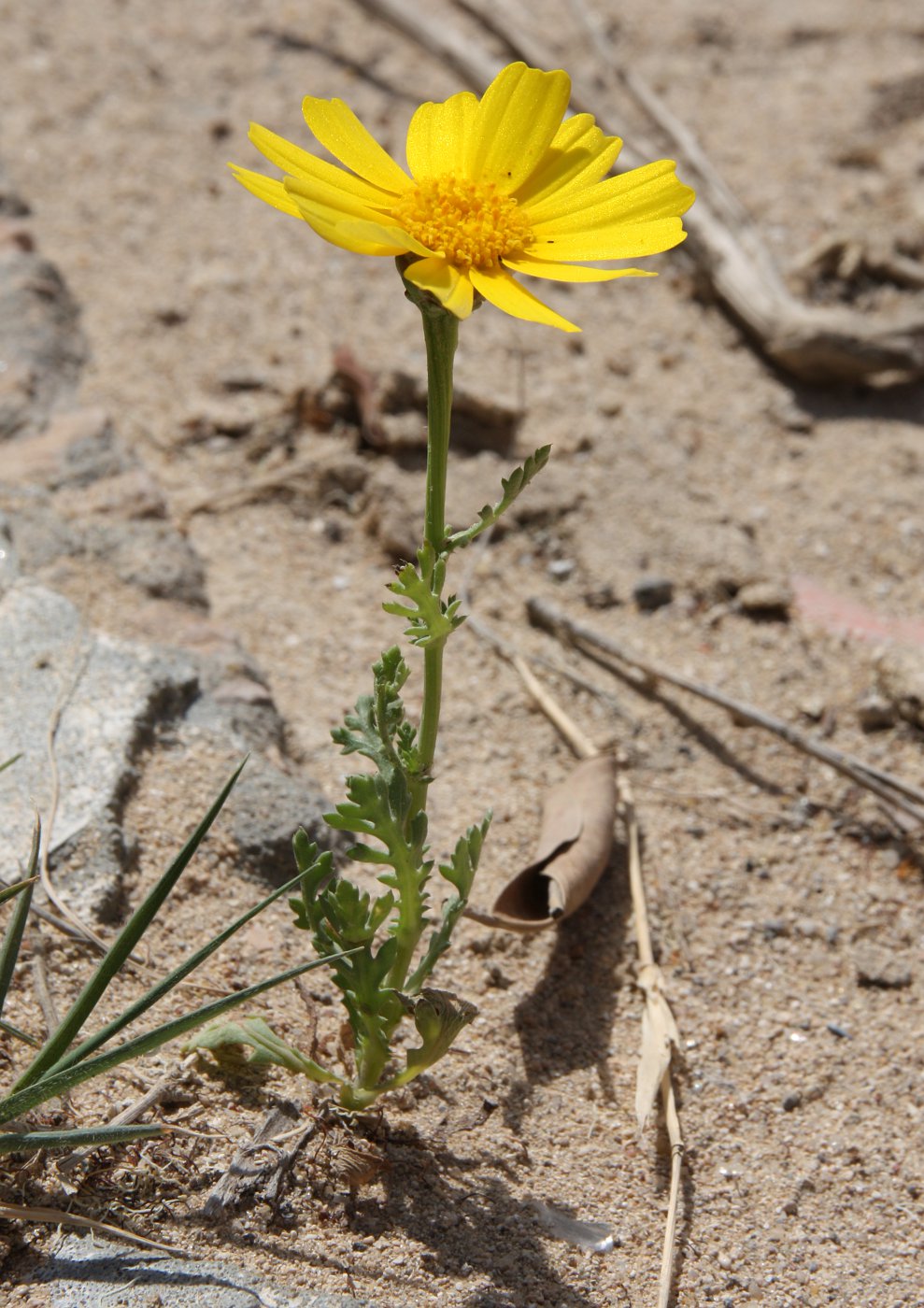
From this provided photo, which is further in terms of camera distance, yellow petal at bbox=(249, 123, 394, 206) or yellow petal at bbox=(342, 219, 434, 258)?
yellow petal at bbox=(249, 123, 394, 206)

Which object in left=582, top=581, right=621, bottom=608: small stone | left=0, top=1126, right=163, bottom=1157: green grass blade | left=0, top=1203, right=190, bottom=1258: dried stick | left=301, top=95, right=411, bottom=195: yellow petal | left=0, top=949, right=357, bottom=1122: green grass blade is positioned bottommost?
left=0, top=1203, right=190, bottom=1258: dried stick

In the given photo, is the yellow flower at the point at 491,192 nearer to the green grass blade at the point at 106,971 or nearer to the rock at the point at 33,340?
the green grass blade at the point at 106,971

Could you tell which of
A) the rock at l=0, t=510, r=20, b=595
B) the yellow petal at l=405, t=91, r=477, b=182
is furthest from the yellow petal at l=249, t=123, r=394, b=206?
the rock at l=0, t=510, r=20, b=595

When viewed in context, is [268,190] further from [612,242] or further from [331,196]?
[612,242]

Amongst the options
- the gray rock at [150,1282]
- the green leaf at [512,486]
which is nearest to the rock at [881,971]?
the gray rock at [150,1282]

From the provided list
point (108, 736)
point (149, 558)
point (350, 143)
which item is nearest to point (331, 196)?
point (350, 143)

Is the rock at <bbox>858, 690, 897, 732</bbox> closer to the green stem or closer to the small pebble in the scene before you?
the small pebble

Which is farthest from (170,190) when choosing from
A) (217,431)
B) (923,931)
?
(923,931)
